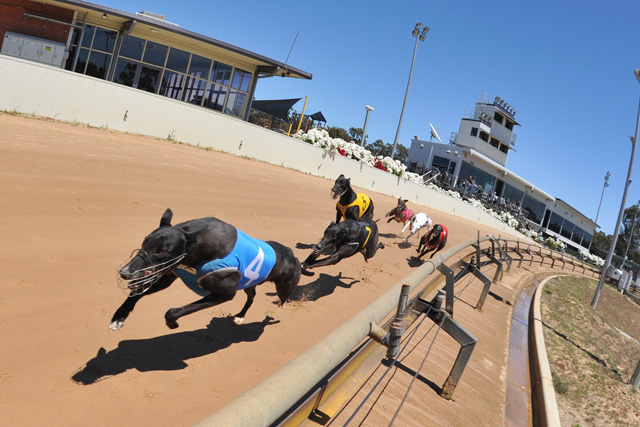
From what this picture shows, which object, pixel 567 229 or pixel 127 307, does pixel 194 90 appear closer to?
pixel 127 307

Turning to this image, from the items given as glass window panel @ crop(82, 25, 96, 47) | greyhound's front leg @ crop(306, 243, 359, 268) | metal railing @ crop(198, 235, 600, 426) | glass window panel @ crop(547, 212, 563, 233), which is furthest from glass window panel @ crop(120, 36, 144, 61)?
glass window panel @ crop(547, 212, 563, 233)

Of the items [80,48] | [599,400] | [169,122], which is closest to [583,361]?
[599,400]

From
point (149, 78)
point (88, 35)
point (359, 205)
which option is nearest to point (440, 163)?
point (149, 78)

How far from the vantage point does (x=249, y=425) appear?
5.54 feet

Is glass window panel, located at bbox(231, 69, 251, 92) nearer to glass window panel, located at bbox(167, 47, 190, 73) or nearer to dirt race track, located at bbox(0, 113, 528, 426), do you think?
glass window panel, located at bbox(167, 47, 190, 73)

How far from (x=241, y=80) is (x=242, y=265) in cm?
2258

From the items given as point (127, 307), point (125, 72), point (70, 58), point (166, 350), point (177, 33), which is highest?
point (177, 33)

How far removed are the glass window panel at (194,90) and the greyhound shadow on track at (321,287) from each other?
1840cm

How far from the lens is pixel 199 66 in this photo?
24547 millimetres

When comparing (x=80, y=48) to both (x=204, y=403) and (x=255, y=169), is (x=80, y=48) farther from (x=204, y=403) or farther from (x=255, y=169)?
(x=204, y=403)

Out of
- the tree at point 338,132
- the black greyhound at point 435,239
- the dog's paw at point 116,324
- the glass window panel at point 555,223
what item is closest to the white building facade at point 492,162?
the glass window panel at point 555,223

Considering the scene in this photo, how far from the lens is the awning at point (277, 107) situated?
33909 mm

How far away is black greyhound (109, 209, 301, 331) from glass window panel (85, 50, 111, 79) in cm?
2135

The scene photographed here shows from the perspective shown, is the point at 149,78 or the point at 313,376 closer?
the point at 313,376
